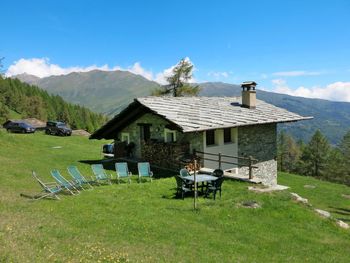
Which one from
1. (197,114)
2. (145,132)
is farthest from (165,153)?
(197,114)

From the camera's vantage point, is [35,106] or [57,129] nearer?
[57,129]

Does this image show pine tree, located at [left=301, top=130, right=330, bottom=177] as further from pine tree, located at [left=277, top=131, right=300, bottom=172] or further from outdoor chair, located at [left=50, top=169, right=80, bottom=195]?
outdoor chair, located at [left=50, top=169, right=80, bottom=195]

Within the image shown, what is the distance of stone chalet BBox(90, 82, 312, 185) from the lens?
69.8 feet

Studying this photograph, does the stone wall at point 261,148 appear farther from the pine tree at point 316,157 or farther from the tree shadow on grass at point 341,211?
the pine tree at point 316,157

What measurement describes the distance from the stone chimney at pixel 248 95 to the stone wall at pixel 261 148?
2125 mm

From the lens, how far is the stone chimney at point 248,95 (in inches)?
1075

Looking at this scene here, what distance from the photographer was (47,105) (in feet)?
343

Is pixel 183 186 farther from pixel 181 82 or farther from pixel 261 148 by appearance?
pixel 181 82

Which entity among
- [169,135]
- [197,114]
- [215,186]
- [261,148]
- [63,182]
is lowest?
[215,186]

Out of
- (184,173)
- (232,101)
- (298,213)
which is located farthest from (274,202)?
(232,101)

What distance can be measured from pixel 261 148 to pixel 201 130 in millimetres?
8412

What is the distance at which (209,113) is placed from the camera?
23.0 meters

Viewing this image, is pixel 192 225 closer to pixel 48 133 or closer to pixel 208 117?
pixel 208 117

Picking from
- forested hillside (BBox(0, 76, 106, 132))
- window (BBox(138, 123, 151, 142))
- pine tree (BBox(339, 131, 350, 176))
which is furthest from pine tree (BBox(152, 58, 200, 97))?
pine tree (BBox(339, 131, 350, 176))
